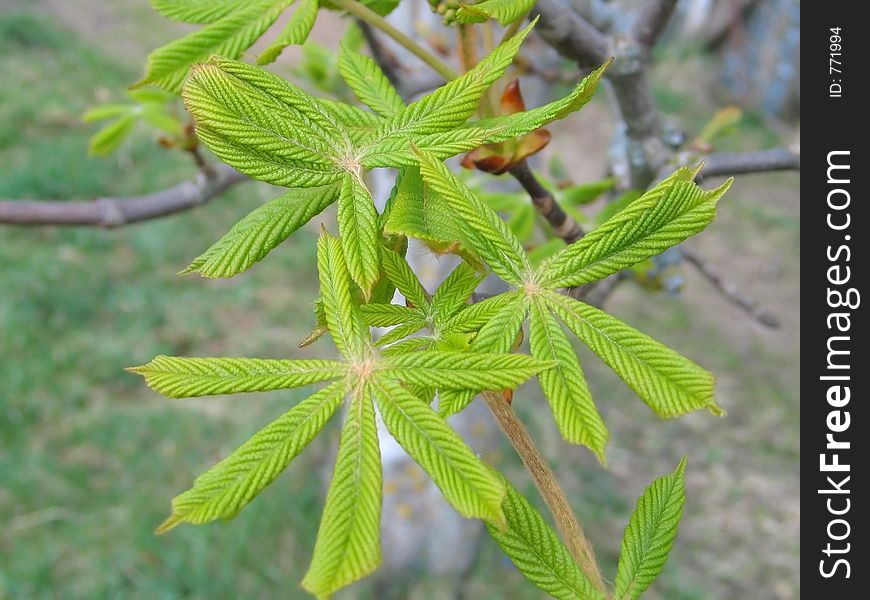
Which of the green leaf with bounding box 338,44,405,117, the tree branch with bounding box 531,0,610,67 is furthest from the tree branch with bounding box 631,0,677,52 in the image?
the green leaf with bounding box 338,44,405,117

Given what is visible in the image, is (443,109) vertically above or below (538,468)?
above

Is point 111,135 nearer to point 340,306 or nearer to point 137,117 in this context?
point 137,117

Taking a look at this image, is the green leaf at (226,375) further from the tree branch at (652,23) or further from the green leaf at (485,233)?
the tree branch at (652,23)

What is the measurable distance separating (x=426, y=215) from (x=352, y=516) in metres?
0.20

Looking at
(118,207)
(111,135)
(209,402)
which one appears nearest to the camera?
(118,207)

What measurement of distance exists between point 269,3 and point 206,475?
0.39 m

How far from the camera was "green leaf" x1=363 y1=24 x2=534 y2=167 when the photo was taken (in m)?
0.52

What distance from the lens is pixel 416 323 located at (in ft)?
1.71

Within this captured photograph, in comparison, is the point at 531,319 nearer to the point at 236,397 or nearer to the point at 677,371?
the point at 677,371

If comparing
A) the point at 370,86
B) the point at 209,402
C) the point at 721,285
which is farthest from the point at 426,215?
the point at 209,402

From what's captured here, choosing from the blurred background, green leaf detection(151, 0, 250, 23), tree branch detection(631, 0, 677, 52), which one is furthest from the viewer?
the blurred background

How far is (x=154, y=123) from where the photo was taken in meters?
1.21

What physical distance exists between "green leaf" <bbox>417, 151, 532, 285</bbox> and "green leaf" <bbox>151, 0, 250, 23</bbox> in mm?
275

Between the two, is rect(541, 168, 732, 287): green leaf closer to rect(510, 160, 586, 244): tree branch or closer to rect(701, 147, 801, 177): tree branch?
rect(510, 160, 586, 244): tree branch
